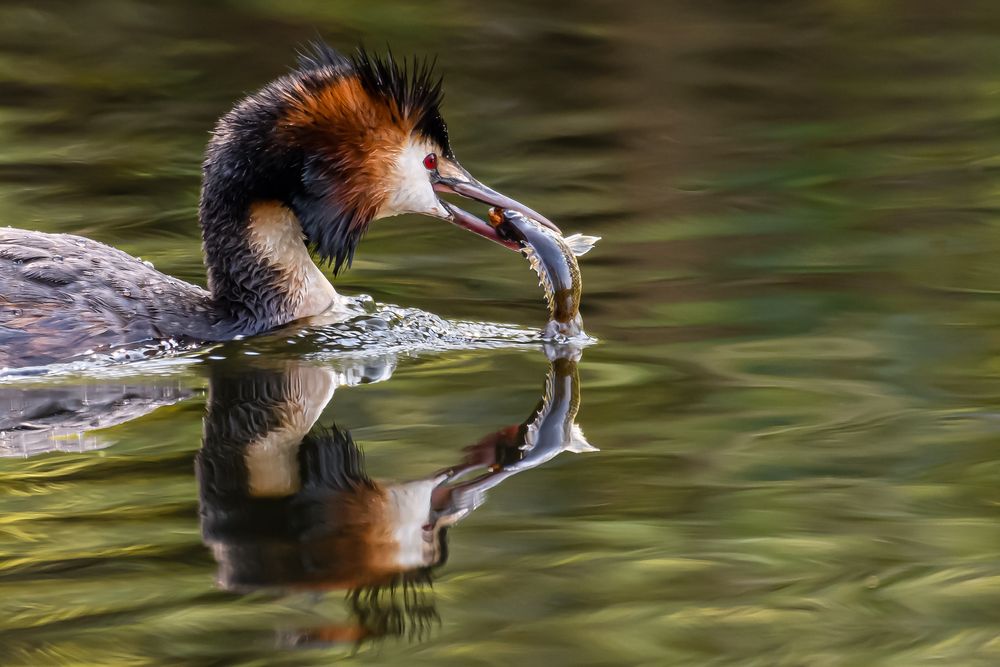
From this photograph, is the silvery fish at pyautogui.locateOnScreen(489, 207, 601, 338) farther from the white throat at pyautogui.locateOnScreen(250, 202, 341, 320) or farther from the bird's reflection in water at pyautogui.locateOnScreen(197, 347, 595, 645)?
the white throat at pyautogui.locateOnScreen(250, 202, 341, 320)

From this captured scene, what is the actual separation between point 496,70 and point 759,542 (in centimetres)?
708

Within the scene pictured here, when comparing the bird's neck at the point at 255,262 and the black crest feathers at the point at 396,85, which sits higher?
the black crest feathers at the point at 396,85

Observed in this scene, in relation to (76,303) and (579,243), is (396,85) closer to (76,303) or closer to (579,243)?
(579,243)

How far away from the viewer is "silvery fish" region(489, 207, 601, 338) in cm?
616

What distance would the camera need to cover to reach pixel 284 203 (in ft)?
20.9

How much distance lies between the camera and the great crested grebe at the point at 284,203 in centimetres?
602

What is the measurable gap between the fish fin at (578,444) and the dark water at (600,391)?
39 millimetres

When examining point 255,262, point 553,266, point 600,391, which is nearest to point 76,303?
point 255,262

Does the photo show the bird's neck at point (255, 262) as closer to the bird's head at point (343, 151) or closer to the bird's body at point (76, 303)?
the bird's head at point (343, 151)

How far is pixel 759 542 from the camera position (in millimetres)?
4199

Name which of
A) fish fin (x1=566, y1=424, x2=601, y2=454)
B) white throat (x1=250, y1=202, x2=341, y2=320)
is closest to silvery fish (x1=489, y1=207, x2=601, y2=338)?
white throat (x1=250, y1=202, x2=341, y2=320)

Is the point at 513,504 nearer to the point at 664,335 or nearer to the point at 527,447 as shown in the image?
the point at 527,447

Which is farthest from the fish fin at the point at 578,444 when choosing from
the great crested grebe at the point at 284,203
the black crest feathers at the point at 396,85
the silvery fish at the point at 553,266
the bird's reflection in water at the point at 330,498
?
the black crest feathers at the point at 396,85

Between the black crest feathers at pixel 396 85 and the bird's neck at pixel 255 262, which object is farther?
the bird's neck at pixel 255 262
